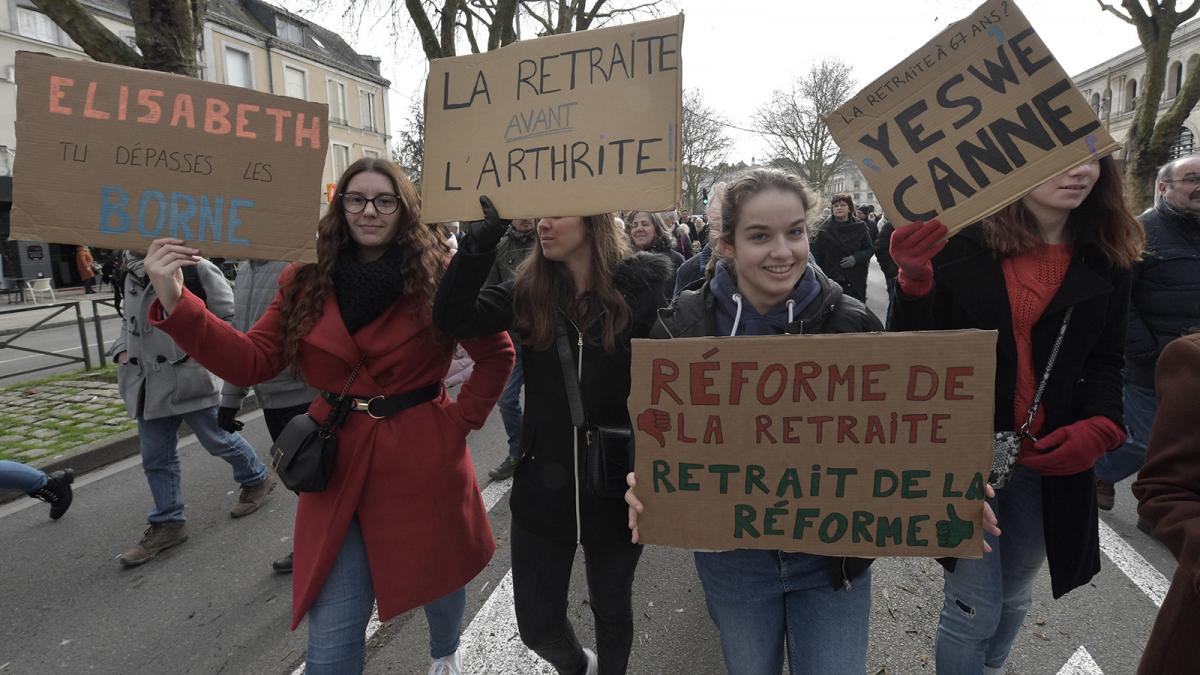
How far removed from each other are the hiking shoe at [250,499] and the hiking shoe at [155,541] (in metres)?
0.36

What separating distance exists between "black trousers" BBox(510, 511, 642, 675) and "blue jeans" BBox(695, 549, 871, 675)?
41 centimetres

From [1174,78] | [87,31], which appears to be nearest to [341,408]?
[87,31]

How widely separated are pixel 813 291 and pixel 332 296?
4.94 ft

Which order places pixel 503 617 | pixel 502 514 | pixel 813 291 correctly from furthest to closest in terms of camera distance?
1. pixel 502 514
2. pixel 503 617
3. pixel 813 291

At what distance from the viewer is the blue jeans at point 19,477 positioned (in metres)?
3.90

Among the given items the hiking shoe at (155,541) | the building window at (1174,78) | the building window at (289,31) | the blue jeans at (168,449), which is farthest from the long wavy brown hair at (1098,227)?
the building window at (1174,78)

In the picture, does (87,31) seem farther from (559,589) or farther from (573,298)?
(559,589)

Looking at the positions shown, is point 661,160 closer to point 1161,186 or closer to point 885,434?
point 885,434

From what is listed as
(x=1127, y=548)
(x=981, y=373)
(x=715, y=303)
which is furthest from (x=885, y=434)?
(x=1127, y=548)

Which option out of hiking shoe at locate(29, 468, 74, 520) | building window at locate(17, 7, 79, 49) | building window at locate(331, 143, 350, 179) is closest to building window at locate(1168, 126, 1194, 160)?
hiking shoe at locate(29, 468, 74, 520)

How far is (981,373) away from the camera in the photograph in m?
1.49

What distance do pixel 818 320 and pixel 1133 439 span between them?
3.20 m

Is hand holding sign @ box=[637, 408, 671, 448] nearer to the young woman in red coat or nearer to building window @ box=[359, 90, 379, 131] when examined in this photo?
the young woman in red coat

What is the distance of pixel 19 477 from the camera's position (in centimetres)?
→ 396
